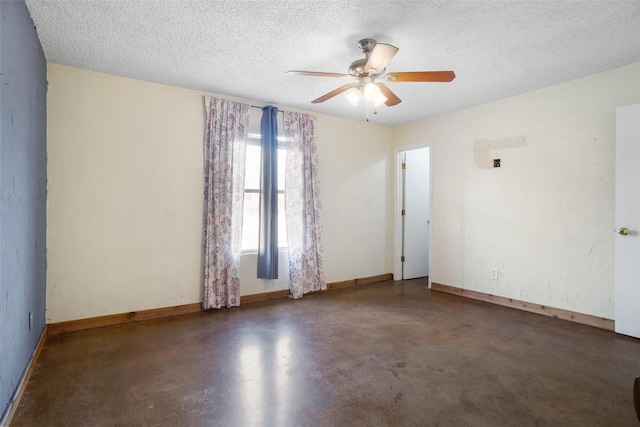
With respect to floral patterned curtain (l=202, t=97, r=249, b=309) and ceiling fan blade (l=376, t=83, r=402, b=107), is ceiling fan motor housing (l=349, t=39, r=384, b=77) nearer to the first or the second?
ceiling fan blade (l=376, t=83, r=402, b=107)

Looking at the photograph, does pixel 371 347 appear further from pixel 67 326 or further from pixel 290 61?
pixel 67 326

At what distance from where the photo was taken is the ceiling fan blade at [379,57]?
6.89ft

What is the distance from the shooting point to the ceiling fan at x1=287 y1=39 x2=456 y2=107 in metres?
2.19

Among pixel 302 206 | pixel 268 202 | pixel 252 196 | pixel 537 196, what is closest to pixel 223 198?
pixel 252 196

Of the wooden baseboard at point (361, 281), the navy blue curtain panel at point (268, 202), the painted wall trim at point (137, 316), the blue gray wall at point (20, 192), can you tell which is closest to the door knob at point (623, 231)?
the wooden baseboard at point (361, 281)

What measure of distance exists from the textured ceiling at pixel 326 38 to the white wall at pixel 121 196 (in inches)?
10.2

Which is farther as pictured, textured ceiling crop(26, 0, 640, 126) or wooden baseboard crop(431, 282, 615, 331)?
wooden baseboard crop(431, 282, 615, 331)

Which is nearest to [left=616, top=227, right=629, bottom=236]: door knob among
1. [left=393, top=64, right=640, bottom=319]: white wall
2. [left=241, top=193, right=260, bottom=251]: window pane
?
[left=393, top=64, right=640, bottom=319]: white wall

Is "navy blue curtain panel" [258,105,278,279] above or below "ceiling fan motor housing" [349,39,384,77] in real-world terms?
below

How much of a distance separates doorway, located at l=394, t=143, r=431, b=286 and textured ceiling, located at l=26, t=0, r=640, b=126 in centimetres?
189

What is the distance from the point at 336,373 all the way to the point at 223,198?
2269 mm

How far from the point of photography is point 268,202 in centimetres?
395

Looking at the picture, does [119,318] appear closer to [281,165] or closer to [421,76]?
[281,165]

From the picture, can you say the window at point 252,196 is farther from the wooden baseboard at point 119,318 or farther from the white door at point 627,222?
the white door at point 627,222
